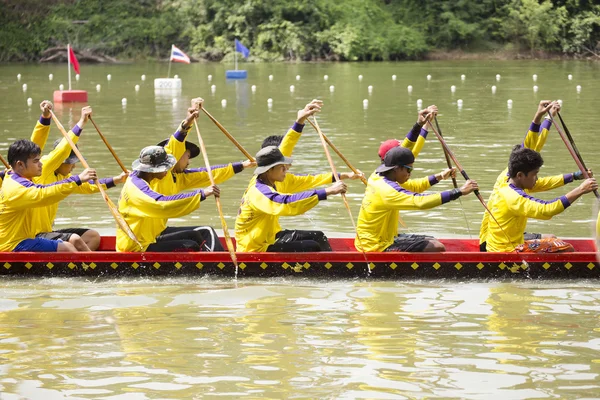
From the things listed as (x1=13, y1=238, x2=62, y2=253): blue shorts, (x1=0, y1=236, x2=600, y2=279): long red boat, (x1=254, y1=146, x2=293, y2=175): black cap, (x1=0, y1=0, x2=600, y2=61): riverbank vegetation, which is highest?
(x1=0, y1=0, x2=600, y2=61): riverbank vegetation

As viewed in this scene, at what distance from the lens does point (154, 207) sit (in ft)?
31.5

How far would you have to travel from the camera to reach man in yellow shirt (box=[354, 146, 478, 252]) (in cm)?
936

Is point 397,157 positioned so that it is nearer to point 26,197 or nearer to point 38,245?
point 26,197

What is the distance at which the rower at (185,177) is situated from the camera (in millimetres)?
10445

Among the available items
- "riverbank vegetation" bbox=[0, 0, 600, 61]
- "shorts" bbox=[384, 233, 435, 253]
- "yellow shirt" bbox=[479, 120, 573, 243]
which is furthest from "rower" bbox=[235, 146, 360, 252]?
"riverbank vegetation" bbox=[0, 0, 600, 61]

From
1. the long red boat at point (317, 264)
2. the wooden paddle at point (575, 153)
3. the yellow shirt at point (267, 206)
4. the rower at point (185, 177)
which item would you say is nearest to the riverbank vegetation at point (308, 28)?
the rower at point (185, 177)

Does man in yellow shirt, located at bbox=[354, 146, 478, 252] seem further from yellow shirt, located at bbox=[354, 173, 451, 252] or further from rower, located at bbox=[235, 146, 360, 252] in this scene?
rower, located at bbox=[235, 146, 360, 252]

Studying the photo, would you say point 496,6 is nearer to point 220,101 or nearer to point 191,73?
point 191,73

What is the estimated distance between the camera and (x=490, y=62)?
4634 cm

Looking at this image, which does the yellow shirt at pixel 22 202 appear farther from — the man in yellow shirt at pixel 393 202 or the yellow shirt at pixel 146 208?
the man in yellow shirt at pixel 393 202

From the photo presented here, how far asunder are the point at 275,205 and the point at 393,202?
112 centimetres

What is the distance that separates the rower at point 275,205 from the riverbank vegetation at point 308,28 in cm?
Result: 3829

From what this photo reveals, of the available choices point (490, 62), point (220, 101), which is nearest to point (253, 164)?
point (220, 101)

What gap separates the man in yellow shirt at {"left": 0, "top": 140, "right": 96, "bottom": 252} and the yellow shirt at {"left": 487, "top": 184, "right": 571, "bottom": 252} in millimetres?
3918
